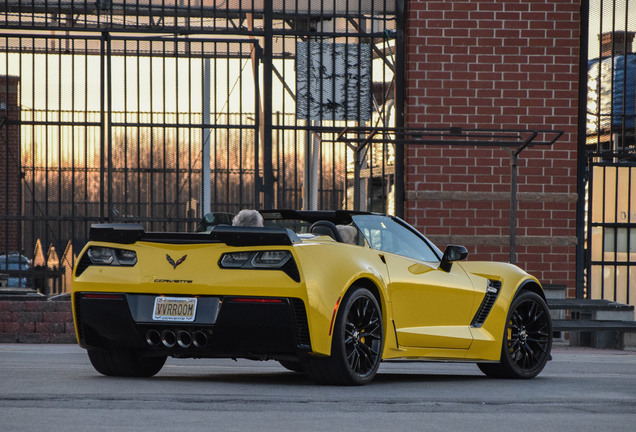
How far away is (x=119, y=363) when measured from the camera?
8.54 m

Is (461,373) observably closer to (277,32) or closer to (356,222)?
(356,222)

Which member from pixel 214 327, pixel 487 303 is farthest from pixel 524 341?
pixel 214 327

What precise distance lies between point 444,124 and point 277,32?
2.56m

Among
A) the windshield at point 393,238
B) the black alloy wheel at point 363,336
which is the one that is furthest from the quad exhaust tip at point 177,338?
the windshield at point 393,238

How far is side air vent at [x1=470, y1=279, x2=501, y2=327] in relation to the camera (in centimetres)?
943

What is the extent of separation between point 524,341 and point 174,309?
3163mm

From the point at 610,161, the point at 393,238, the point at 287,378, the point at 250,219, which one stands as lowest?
the point at 287,378

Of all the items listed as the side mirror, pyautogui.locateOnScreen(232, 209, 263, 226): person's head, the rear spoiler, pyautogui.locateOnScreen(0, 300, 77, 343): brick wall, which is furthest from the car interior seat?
pyautogui.locateOnScreen(0, 300, 77, 343): brick wall

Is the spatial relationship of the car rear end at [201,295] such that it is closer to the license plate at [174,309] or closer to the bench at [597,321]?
Answer: the license plate at [174,309]

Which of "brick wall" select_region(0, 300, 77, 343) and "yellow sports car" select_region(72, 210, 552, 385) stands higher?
"yellow sports car" select_region(72, 210, 552, 385)

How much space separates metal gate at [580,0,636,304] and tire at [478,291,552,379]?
24.6 ft

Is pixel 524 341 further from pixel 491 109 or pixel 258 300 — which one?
pixel 491 109

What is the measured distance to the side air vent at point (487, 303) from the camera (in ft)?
30.9

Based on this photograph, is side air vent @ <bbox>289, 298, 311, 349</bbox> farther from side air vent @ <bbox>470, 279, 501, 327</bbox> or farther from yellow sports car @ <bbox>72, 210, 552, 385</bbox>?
side air vent @ <bbox>470, 279, 501, 327</bbox>
